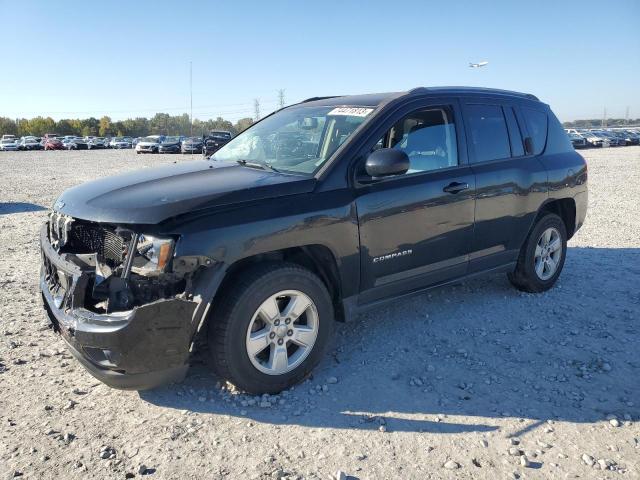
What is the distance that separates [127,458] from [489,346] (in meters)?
2.74

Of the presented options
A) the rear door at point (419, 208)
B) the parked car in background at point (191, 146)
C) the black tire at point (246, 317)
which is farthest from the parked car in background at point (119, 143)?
the black tire at point (246, 317)

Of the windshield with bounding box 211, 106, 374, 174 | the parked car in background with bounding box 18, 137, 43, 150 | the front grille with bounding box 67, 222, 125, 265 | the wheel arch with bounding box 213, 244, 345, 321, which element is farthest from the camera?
the parked car in background with bounding box 18, 137, 43, 150

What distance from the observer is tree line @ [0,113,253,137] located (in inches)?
3605

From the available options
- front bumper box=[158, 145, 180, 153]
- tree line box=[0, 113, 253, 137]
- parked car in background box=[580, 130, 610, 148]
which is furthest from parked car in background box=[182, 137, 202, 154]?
tree line box=[0, 113, 253, 137]

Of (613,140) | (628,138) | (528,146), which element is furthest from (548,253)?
(628,138)

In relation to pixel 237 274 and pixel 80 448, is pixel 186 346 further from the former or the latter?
pixel 80 448

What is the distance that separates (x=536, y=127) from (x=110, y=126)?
353 ft

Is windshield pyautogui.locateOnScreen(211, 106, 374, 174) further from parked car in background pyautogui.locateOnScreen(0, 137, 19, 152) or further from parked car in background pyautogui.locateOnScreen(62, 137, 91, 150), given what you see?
parked car in background pyautogui.locateOnScreen(62, 137, 91, 150)

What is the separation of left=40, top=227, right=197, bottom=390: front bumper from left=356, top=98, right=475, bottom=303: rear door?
1.38 metres

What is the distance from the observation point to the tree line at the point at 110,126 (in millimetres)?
91562

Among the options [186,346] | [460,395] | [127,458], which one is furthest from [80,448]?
[460,395]

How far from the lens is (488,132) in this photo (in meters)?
4.65

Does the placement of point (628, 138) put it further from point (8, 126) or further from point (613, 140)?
point (8, 126)

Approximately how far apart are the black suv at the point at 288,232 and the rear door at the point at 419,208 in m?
0.01
